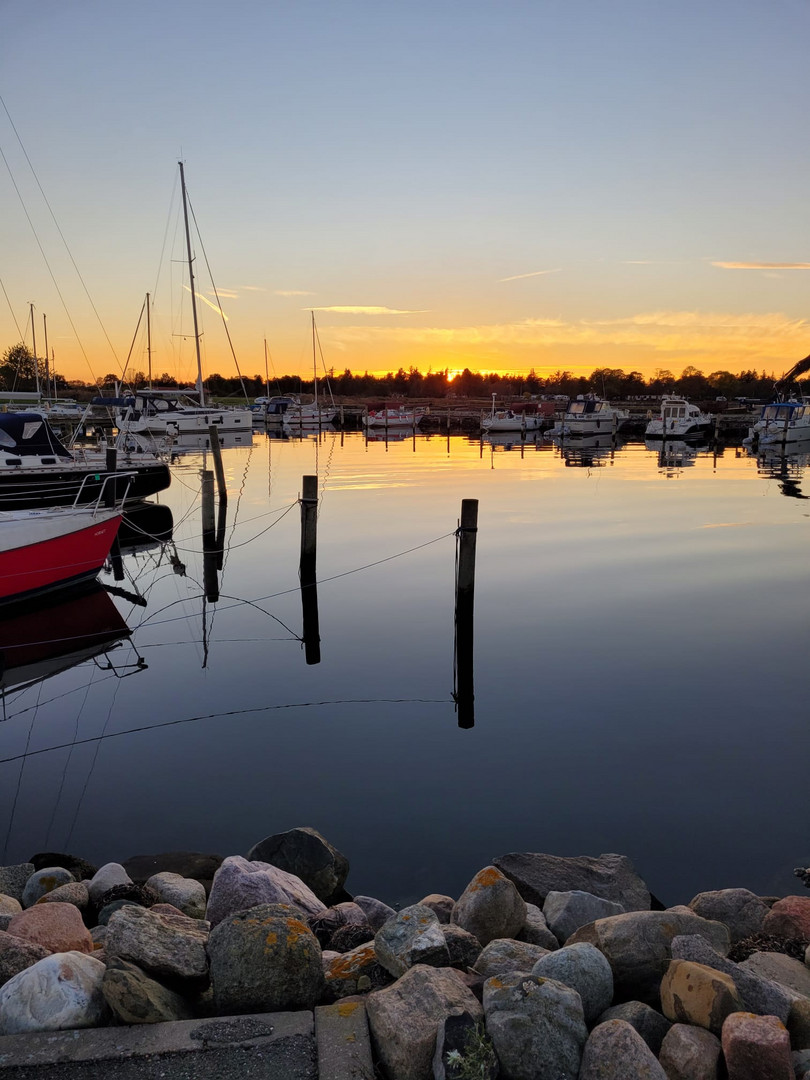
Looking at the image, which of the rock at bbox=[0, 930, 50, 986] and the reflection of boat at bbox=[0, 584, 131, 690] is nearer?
the rock at bbox=[0, 930, 50, 986]

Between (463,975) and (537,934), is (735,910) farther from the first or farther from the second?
(463,975)

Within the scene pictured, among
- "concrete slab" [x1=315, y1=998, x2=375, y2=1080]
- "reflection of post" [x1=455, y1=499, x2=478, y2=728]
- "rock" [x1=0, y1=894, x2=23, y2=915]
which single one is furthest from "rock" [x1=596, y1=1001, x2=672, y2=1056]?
"reflection of post" [x1=455, y1=499, x2=478, y2=728]

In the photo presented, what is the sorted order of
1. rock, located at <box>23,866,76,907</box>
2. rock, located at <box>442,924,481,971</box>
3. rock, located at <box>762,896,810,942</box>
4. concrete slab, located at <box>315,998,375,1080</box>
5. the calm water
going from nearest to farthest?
concrete slab, located at <box>315,998,375,1080</box>, rock, located at <box>442,924,481,971</box>, rock, located at <box>762,896,810,942</box>, rock, located at <box>23,866,76,907</box>, the calm water

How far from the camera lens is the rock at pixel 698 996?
163 inches

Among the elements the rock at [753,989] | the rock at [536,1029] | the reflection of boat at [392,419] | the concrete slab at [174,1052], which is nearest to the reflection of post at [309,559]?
the concrete slab at [174,1052]

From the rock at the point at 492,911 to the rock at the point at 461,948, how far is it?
1.69 ft

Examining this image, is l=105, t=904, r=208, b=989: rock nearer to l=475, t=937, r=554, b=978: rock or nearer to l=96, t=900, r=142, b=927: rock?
l=96, t=900, r=142, b=927: rock

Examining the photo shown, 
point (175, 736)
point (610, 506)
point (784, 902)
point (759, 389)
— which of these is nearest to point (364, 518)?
point (610, 506)

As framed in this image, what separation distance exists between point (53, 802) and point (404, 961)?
566 cm

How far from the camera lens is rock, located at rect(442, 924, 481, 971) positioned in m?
5.09

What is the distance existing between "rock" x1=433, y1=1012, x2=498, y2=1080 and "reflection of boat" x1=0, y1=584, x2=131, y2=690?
1054 centimetres

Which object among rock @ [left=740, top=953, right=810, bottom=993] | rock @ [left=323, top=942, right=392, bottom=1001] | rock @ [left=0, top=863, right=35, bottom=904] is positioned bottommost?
rock @ [left=0, top=863, right=35, bottom=904]

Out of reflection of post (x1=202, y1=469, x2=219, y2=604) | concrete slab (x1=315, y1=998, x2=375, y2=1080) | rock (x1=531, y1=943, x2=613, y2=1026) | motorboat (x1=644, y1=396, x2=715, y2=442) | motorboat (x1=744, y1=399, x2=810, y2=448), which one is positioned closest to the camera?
concrete slab (x1=315, y1=998, x2=375, y2=1080)

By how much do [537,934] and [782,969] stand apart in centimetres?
165
